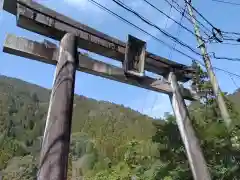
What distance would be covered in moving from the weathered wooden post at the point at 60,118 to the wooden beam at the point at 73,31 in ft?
0.64

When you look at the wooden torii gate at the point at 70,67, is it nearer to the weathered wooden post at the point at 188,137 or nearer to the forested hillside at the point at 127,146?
the weathered wooden post at the point at 188,137

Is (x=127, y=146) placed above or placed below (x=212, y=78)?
below

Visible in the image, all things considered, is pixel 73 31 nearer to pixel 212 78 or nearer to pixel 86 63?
pixel 86 63

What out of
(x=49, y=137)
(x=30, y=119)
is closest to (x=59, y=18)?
(x=49, y=137)

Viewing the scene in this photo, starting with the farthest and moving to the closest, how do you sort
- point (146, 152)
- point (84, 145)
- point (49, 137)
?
point (84, 145) < point (146, 152) < point (49, 137)

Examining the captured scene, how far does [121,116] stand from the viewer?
108 ft

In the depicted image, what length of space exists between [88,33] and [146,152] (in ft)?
25.0

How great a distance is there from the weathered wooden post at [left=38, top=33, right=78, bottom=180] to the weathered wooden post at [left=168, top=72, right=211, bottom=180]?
6.61 ft

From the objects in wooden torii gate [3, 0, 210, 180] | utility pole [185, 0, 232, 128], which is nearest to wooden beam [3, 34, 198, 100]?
wooden torii gate [3, 0, 210, 180]

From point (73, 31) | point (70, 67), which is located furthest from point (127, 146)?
point (70, 67)

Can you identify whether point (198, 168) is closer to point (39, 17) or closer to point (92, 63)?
point (92, 63)

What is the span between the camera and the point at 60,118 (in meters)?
3.29

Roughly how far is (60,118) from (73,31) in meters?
1.48

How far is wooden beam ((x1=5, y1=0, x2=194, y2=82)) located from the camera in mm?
3834
